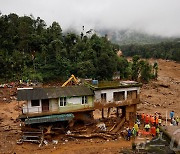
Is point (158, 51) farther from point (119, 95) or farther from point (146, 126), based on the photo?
point (146, 126)

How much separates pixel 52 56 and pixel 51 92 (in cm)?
3028

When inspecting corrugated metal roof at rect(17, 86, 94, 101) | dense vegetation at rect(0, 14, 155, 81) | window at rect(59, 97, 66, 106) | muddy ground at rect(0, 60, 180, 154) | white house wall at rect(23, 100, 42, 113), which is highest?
dense vegetation at rect(0, 14, 155, 81)

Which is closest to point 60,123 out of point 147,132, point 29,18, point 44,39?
point 147,132

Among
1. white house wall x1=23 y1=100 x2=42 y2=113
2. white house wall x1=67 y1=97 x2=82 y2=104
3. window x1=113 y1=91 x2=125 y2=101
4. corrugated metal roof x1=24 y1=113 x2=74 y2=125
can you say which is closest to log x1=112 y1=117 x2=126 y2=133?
window x1=113 y1=91 x2=125 y2=101

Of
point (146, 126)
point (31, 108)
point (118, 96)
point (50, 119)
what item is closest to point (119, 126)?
point (146, 126)

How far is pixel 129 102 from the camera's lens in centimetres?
3042

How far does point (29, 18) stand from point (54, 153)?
51273 mm

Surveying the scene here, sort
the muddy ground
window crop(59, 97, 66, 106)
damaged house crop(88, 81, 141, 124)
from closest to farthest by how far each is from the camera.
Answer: the muddy ground, window crop(59, 97, 66, 106), damaged house crop(88, 81, 141, 124)

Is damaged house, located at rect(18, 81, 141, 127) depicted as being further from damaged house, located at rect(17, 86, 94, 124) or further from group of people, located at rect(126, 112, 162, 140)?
group of people, located at rect(126, 112, 162, 140)

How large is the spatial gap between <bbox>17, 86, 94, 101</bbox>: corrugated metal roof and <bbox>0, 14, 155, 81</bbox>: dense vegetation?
25702mm

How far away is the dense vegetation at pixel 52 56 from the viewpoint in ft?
183

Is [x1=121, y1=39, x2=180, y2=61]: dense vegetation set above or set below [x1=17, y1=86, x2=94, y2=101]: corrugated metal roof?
above

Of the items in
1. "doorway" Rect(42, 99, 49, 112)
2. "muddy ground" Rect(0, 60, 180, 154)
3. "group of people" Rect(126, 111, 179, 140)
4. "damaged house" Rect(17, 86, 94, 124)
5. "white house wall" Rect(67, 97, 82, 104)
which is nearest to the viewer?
"muddy ground" Rect(0, 60, 180, 154)

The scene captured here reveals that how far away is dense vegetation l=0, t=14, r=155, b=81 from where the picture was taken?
5584 centimetres
